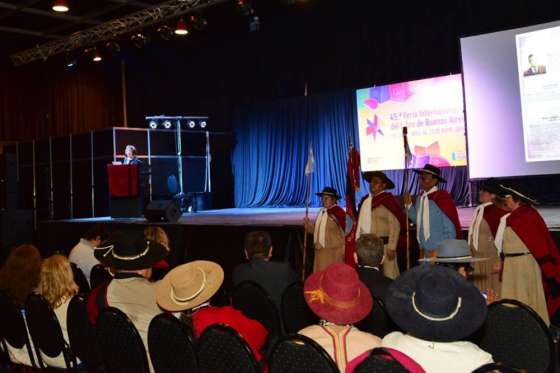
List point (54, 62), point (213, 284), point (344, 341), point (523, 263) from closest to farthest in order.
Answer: point (344, 341), point (213, 284), point (523, 263), point (54, 62)

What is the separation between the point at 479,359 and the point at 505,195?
2.82m

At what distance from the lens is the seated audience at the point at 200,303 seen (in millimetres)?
2611

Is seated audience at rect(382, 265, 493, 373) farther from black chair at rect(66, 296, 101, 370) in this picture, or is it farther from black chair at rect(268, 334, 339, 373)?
black chair at rect(66, 296, 101, 370)

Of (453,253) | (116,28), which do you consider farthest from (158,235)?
(116,28)

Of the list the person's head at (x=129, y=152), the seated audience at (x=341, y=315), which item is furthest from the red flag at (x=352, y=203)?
the person's head at (x=129, y=152)

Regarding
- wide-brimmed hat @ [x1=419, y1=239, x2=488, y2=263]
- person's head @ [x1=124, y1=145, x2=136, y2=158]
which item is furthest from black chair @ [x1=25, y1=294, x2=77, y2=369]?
person's head @ [x1=124, y1=145, x2=136, y2=158]

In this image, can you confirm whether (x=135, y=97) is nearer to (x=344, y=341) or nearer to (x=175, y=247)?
(x=175, y=247)

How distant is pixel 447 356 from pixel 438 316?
0.16 metres

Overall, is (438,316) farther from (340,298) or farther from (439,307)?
(340,298)

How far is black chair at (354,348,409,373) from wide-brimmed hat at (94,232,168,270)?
5.34 feet

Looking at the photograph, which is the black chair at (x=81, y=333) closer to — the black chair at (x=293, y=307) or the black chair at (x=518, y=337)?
the black chair at (x=293, y=307)

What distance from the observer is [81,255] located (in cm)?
577

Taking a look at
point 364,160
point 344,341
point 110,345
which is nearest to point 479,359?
point 344,341

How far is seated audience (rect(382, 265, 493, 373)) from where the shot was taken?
1794mm
